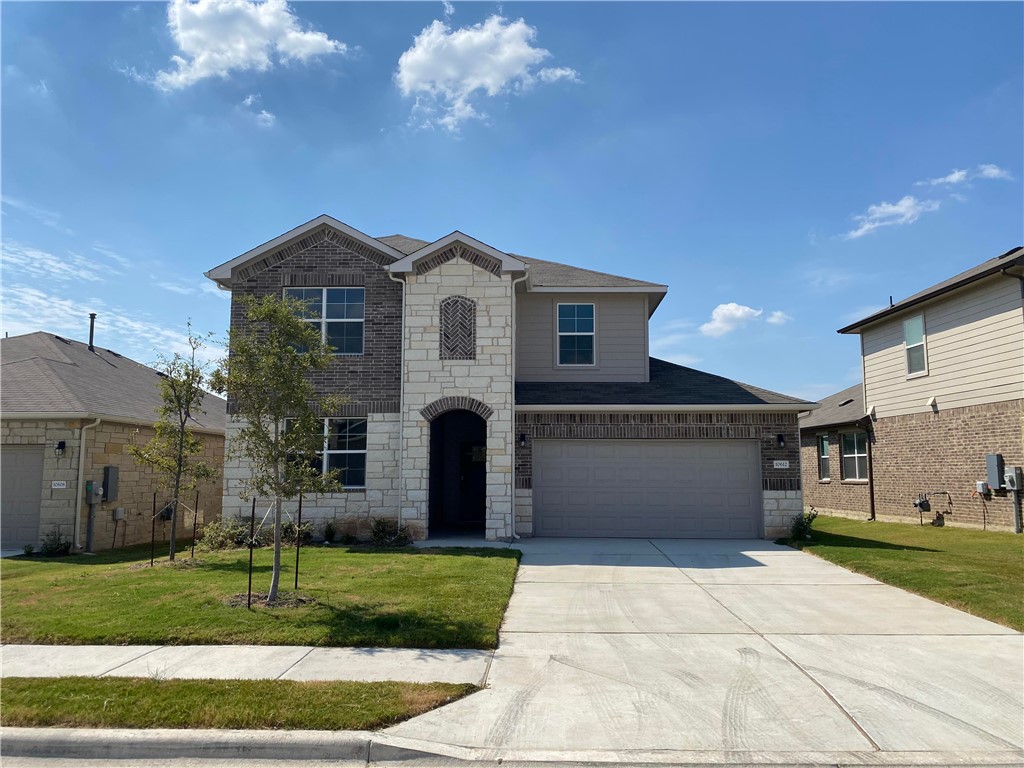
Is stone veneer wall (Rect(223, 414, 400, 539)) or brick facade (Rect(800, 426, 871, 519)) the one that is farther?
brick facade (Rect(800, 426, 871, 519))

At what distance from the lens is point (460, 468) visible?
770 inches

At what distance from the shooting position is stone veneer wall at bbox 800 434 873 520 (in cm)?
2175

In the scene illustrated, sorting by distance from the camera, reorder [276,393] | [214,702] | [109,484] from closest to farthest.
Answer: [214,702] → [276,393] → [109,484]

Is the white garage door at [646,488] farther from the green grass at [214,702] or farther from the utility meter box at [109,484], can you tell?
the green grass at [214,702]

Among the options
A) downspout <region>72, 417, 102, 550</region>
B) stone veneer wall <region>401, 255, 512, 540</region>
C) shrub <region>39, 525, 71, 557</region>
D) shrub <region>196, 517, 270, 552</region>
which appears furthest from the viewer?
stone veneer wall <region>401, 255, 512, 540</region>

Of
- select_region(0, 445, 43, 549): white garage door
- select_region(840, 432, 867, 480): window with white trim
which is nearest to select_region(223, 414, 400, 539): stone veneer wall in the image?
select_region(0, 445, 43, 549): white garage door

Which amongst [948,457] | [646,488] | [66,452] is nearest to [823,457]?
[948,457]

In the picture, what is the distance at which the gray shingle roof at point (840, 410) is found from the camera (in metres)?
22.1

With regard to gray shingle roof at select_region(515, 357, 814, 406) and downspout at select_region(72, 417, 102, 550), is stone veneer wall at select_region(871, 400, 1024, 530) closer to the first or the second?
gray shingle roof at select_region(515, 357, 814, 406)

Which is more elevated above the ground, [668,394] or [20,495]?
[668,394]

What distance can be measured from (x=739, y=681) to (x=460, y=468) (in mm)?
13909

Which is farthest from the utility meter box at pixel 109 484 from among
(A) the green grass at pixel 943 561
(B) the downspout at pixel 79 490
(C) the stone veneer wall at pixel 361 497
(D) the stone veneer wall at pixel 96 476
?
(A) the green grass at pixel 943 561

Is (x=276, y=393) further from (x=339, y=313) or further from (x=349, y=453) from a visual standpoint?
(x=339, y=313)

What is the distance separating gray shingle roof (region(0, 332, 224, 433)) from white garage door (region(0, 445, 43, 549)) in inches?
39.6
